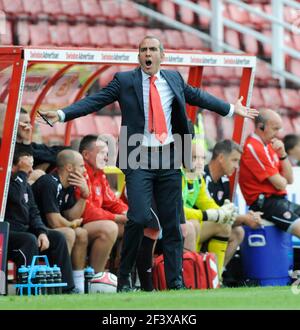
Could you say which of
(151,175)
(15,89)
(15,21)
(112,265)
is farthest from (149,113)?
(15,21)

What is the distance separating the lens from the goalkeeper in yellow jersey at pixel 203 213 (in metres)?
12.5

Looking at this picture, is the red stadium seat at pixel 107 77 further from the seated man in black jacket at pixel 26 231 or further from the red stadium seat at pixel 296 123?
the seated man in black jacket at pixel 26 231

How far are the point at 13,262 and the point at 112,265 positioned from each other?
1668 millimetres

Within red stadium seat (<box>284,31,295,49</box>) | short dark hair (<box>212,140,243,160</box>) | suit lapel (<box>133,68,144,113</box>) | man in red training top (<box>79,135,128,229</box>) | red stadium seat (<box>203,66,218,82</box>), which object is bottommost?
man in red training top (<box>79,135,128,229</box>)

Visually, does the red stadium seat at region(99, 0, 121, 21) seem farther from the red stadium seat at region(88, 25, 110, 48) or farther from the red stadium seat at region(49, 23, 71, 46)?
the red stadium seat at region(49, 23, 71, 46)

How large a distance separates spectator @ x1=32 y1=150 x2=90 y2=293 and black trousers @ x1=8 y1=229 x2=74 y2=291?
18cm

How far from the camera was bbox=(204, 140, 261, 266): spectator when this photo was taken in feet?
42.1

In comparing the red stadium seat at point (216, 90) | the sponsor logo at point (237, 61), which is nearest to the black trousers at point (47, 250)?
the sponsor logo at point (237, 61)

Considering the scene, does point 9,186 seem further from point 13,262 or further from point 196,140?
point 196,140

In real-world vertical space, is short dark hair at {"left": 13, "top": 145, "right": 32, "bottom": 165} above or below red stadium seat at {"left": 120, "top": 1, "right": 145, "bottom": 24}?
below

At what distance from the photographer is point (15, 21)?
734 inches

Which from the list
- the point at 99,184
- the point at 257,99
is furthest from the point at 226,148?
the point at 257,99

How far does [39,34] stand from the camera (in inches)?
734

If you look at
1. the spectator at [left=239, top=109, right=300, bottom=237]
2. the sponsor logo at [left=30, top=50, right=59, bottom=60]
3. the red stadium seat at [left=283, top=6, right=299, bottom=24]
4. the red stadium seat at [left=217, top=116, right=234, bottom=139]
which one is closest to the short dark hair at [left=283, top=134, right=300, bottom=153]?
the spectator at [left=239, top=109, right=300, bottom=237]
